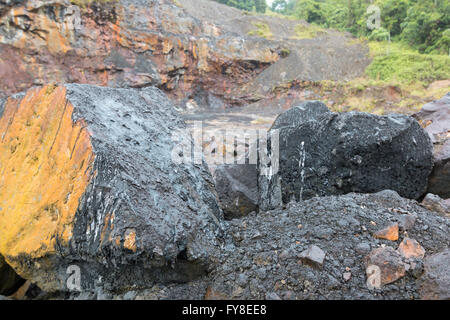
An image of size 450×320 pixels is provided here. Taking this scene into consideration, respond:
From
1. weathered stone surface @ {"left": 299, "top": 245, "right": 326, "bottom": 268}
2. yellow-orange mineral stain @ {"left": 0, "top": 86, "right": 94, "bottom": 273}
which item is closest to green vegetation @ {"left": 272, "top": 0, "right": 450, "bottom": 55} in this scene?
weathered stone surface @ {"left": 299, "top": 245, "right": 326, "bottom": 268}

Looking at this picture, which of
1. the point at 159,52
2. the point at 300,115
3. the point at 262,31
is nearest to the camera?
the point at 300,115

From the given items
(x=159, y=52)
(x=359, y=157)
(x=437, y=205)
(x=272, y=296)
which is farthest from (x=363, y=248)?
(x=159, y=52)

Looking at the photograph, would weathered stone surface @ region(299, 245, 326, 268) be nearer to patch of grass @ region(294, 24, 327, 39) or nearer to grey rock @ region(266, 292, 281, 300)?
grey rock @ region(266, 292, 281, 300)

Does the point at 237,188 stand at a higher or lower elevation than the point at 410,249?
lower

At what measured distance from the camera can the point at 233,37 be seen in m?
16.0

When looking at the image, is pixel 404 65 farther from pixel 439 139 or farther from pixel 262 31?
pixel 439 139

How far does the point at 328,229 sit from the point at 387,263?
368 mm

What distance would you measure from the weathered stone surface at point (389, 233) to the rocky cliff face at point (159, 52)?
45.4 feet

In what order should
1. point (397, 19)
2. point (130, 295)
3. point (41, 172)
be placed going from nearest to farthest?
point (130, 295) < point (41, 172) < point (397, 19)

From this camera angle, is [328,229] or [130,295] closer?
[130,295]

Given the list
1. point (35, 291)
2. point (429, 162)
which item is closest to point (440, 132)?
point (429, 162)

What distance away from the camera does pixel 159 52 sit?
14320 mm

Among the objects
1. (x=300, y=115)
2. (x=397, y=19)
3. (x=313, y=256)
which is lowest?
(x=300, y=115)
